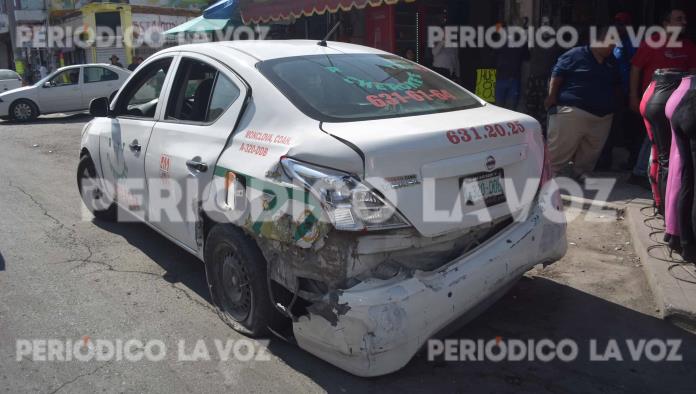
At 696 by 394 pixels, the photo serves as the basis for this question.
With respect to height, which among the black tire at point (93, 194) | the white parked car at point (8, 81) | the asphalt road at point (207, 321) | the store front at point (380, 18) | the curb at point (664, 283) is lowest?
the asphalt road at point (207, 321)

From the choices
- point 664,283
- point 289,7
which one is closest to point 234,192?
point 664,283

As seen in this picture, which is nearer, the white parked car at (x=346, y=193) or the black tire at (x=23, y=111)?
the white parked car at (x=346, y=193)

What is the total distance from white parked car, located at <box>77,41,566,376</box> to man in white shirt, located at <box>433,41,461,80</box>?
6.33 meters

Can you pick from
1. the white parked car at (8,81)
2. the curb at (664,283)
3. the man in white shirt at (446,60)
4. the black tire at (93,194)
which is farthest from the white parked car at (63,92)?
the curb at (664,283)

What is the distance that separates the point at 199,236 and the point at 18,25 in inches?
1387

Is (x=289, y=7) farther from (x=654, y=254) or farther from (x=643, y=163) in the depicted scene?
(x=654, y=254)

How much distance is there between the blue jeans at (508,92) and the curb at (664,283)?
3.78 meters

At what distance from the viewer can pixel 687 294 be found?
3805mm

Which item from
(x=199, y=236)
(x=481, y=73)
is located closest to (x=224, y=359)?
(x=199, y=236)

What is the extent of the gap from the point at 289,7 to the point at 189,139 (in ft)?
26.3

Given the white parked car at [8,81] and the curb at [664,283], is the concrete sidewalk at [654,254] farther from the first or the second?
the white parked car at [8,81]

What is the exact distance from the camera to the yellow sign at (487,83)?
9.09 meters

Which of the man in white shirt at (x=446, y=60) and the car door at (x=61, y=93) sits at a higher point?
the man in white shirt at (x=446, y=60)

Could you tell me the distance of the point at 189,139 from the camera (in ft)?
12.8
